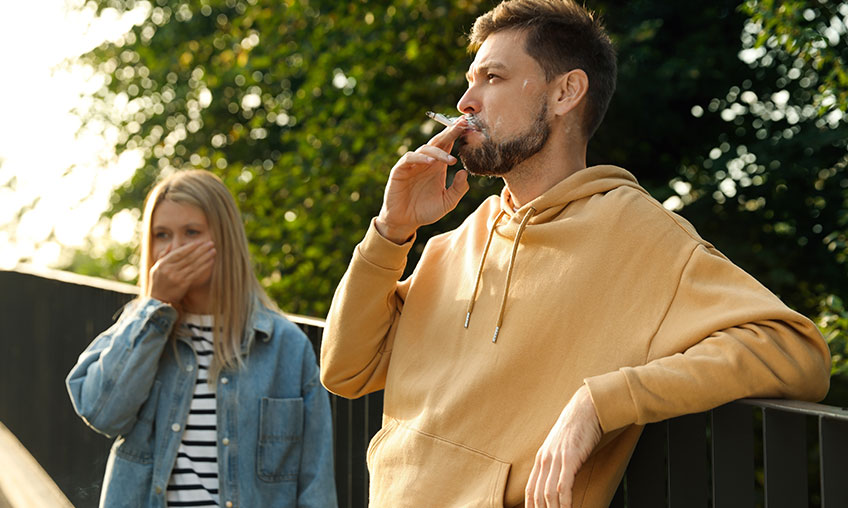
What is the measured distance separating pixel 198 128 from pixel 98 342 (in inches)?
374

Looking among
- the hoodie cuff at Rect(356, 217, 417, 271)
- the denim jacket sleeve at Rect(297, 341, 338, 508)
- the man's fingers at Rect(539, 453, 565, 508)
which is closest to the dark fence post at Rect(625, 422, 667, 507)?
the man's fingers at Rect(539, 453, 565, 508)

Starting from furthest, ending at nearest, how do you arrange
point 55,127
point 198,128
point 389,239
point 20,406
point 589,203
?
1. point 55,127
2. point 198,128
3. point 20,406
4. point 389,239
5. point 589,203

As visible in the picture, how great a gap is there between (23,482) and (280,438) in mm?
3415

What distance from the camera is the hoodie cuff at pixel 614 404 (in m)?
1.84

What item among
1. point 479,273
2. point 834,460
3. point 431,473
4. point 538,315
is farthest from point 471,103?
point 834,460

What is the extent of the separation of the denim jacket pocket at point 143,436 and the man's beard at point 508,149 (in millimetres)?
1421

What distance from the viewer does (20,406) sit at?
6.48 m

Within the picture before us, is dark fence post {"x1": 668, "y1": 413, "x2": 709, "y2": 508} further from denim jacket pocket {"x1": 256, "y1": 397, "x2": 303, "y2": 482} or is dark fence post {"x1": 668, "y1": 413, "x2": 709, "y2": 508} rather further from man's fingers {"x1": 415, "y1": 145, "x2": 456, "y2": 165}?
denim jacket pocket {"x1": 256, "y1": 397, "x2": 303, "y2": 482}

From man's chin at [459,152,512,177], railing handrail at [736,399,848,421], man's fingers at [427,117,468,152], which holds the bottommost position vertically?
railing handrail at [736,399,848,421]

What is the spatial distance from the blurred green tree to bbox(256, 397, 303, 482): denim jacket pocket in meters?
4.30

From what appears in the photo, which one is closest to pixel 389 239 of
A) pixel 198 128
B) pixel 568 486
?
pixel 568 486

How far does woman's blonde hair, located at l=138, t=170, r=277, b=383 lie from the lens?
3.23 metres

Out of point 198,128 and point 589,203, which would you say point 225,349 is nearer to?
point 589,203

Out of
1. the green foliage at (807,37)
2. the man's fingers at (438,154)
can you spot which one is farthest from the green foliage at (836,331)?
the man's fingers at (438,154)
